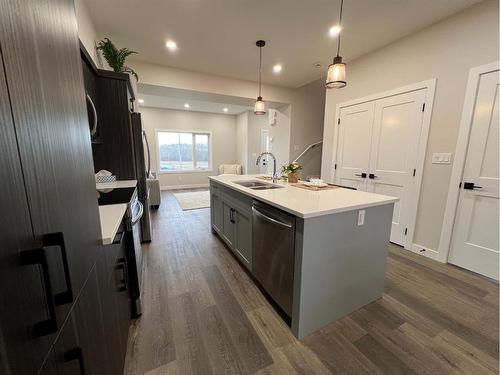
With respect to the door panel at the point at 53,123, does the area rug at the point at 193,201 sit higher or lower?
lower

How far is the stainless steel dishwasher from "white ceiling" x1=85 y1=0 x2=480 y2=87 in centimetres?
224

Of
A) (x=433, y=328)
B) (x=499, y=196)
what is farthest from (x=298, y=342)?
(x=499, y=196)

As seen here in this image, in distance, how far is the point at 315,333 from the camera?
5.21ft

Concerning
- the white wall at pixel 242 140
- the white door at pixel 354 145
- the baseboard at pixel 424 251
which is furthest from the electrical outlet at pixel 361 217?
the white wall at pixel 242 140

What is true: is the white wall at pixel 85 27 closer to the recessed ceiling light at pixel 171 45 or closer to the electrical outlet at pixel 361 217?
the recessed ceiling light at pixel 171 45

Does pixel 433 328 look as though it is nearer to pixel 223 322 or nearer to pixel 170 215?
pixel 223 322

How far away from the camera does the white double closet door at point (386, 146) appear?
284 centimetres

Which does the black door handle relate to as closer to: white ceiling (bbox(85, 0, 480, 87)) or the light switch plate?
the light switch plate

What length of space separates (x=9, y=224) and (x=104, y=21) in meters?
3.31

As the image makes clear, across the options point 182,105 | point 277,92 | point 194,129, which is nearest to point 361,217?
point 277,92

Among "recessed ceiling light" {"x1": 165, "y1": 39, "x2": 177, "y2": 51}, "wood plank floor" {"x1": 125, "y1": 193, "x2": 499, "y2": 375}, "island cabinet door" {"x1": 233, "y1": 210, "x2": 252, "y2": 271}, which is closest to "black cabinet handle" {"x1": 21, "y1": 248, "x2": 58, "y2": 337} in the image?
"wood plank floor" {"x1": 125, "y1": 193, "x2": 499, "y2": 375}

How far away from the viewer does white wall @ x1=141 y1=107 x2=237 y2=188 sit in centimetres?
708

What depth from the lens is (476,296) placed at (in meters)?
1.98

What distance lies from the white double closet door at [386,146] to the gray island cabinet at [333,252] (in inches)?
58.9
